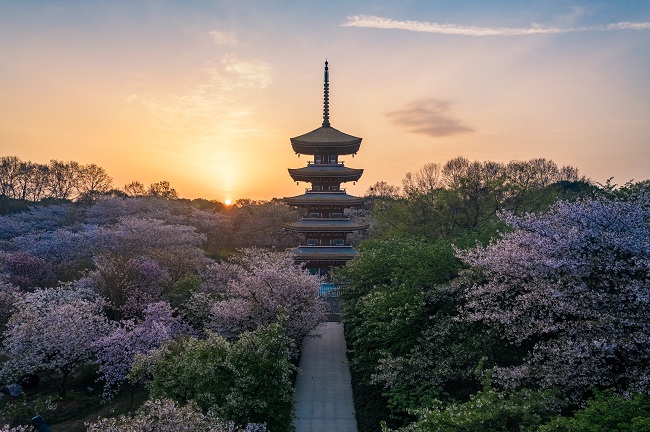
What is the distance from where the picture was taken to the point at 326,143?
113ft

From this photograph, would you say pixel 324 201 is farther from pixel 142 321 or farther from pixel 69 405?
pixel 69 405

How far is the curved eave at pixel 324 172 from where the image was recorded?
112 feet

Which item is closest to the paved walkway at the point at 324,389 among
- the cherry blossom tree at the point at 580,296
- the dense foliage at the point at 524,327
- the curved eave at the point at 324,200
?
the dense foliage at the point at 524,327

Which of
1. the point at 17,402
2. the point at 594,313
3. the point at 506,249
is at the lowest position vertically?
the point at 17,402

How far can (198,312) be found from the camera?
20.9 m

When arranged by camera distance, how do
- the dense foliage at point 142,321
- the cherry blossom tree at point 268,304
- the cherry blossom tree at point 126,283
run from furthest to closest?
1. the cherry blossom tree at point 126,283
2. the cherry blossom tree at point 268,304
3. the dense foliage at point 142,321

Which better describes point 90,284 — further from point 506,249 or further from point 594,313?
point 594,313

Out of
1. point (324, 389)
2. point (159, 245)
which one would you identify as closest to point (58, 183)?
point (159, 245)

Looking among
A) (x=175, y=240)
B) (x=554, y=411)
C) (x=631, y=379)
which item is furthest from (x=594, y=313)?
(x=175, y=240)

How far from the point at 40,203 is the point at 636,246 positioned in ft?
227

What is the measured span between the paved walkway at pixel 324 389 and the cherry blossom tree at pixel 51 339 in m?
10.3

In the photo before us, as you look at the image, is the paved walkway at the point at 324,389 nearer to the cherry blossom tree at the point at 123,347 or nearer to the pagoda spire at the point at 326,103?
the cherry blossom tree at the point at 123,347

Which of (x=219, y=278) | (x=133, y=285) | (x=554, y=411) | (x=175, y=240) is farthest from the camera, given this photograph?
(x=175, y=240)

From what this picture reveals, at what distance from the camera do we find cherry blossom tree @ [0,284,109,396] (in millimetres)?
16781
